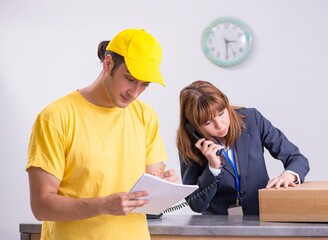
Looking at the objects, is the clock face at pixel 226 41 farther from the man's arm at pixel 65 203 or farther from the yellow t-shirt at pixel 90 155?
the man's arm at pixel 65 203

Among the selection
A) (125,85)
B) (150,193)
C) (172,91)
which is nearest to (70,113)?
(125,85)

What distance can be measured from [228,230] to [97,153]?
2.28 feet

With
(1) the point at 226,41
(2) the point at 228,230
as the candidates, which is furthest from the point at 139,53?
(1) the point at 226,41

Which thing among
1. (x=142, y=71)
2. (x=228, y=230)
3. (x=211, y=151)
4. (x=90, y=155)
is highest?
(x=142, y=71)

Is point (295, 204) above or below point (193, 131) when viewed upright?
below

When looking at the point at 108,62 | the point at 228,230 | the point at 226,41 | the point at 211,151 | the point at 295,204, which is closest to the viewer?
the point at 108,62

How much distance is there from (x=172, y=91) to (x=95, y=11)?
0.88 metres

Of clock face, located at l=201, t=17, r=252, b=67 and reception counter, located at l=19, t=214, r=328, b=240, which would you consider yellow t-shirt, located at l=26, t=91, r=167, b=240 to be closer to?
reception counter, located at l=19, t=214, r=328, b=240

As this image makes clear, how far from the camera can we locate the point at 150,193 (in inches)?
70.9

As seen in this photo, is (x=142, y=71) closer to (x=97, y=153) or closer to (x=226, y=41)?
(x=97, y=153)

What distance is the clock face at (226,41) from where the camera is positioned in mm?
4730

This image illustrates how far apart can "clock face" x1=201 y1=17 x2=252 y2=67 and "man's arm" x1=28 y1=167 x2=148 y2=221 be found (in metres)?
3.12

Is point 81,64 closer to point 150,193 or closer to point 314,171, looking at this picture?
point 314,171

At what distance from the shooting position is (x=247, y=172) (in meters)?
2.75
